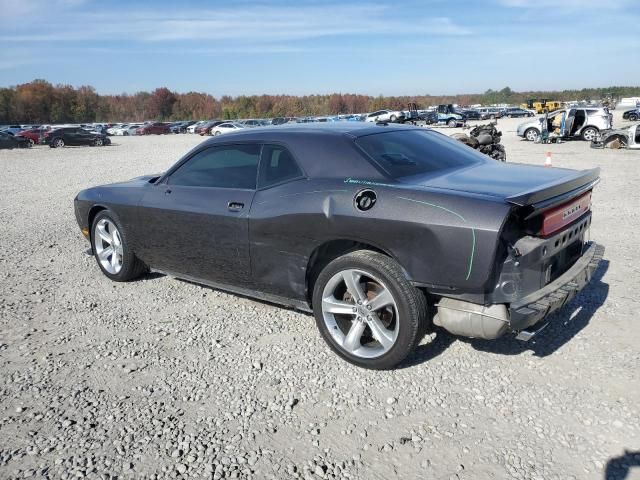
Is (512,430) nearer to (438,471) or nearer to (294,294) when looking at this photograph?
(438,471)

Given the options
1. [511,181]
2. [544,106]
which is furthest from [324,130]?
[544,106]

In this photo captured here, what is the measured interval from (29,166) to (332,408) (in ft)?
69.3

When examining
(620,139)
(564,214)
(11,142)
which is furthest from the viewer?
(11,142)

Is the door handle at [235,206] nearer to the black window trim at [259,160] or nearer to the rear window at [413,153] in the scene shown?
the black window trim at [259,160]

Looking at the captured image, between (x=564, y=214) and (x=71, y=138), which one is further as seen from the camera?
(x=71, y=138)

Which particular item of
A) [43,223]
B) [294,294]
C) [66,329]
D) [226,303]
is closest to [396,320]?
[294,294]

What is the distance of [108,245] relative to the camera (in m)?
5.44

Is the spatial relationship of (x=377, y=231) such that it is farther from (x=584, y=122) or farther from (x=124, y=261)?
(x=584, y=122)

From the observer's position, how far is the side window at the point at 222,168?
4043mm

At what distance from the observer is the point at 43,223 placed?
8.66 meters

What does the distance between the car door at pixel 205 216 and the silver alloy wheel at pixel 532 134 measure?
928 inches

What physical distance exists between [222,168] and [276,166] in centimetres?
62

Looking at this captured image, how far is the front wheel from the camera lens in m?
22.6

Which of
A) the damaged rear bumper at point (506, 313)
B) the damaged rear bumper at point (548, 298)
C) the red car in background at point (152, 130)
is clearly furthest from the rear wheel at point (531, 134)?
the red car in background at point (152, 130)
